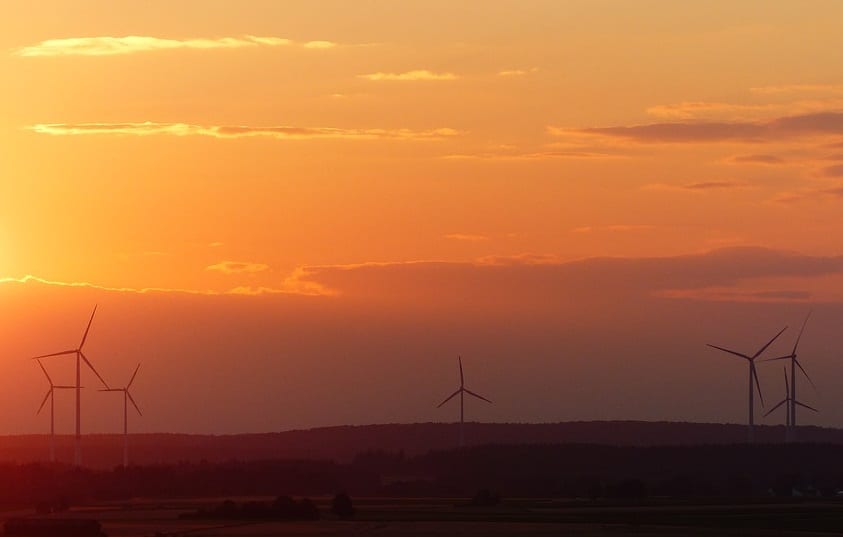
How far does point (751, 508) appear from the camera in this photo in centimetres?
15538

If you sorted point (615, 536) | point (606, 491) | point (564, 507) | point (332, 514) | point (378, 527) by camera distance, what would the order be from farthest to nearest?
point (606, 491) < point (564, 507) < point (332, 514) < point (378, 527) < point (615, 536)

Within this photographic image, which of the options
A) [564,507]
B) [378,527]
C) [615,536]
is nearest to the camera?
[615,536]

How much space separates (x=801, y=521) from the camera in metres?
132

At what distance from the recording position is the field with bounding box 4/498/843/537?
122188mm

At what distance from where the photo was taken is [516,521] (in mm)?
137250

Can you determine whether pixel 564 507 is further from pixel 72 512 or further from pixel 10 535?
pixel 10 535

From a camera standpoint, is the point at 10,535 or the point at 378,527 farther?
the point at 378,527

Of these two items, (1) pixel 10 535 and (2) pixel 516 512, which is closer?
(1) pixel 10 535

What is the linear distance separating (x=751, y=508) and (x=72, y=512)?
6554 centimetres

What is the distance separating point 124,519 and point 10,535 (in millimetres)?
22798

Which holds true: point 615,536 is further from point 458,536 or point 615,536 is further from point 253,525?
point 253,525

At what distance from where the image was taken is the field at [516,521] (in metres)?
122

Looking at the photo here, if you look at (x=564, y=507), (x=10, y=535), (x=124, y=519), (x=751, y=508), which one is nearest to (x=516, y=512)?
(x=564, y=507)

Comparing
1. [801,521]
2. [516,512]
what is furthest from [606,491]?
[801,521]
